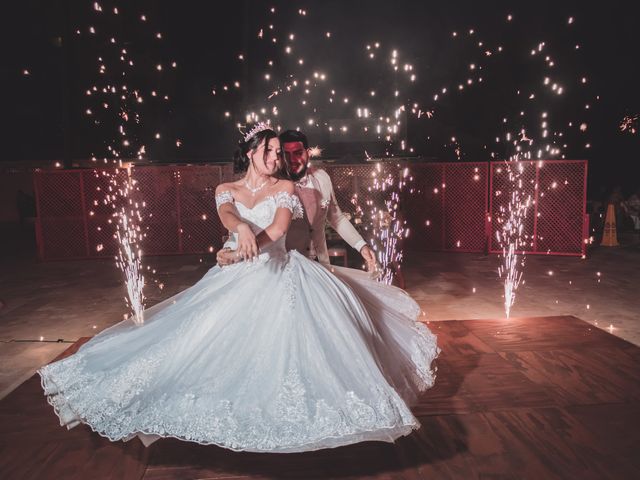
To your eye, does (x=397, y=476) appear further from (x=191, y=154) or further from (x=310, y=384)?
(x=191, y=154)

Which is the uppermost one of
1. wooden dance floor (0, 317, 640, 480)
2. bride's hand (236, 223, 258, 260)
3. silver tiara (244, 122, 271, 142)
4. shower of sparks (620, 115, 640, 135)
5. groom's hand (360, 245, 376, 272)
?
shower of sparks (620, 115, 640, 135)

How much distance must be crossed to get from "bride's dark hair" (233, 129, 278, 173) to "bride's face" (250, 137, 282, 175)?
1 cm

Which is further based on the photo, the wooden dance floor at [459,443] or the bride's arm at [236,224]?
the wooden dance floor at [459,443]

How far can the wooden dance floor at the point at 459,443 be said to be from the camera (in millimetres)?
2324

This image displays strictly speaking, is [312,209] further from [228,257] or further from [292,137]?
[228,257]

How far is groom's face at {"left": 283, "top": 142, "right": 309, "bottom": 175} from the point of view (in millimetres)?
3252

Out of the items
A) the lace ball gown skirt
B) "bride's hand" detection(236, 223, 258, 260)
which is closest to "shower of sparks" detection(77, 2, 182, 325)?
the lace ball gown skirt

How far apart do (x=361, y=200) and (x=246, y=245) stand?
287 inches

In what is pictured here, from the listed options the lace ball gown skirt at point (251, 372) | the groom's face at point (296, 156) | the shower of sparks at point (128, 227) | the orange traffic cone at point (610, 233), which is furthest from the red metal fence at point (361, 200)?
the lace ball gown skirt at point (251, 372)

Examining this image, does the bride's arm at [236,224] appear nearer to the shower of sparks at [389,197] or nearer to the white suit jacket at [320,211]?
the white suit jacket at [320,211]

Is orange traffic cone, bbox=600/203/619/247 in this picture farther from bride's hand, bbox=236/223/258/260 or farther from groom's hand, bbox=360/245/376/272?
bride's hand, bbox=236/223/258/260

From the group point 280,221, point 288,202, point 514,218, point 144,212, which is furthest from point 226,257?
point 514,218

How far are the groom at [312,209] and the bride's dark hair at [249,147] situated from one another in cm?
52

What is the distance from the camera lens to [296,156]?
10.8ft
